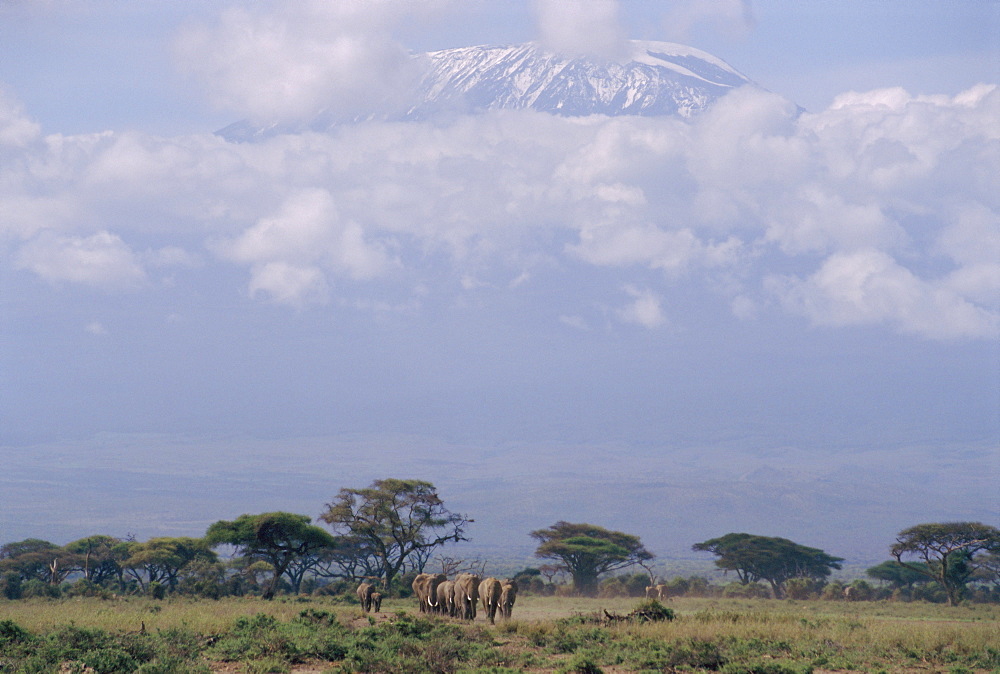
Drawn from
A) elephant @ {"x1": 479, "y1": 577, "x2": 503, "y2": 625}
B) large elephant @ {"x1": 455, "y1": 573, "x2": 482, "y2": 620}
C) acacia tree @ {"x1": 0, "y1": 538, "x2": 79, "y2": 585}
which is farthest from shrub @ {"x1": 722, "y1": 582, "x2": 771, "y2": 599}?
acacia tree @ {"x1": 0, "y1": 538, "x2": 79, "y2": 585}

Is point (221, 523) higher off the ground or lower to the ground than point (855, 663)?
higher

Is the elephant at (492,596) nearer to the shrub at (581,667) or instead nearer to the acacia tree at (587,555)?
the shrub at (581,667)

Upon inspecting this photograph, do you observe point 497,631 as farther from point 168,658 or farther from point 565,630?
point 168,658

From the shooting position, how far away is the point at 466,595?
30688 millimetres

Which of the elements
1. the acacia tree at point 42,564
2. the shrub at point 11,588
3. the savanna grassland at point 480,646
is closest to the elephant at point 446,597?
the savanna grassland at point 480,646

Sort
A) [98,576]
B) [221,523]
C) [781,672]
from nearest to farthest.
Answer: [781,672] → [221,523] → [98,576]

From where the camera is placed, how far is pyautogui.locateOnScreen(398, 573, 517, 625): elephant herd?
29641 mm

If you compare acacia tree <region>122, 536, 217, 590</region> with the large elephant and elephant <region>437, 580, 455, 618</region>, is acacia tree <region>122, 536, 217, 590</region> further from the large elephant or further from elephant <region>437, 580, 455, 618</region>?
the large elephant

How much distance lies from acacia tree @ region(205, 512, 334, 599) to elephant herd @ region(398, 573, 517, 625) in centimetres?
1622

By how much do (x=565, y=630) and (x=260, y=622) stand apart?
23.9ft

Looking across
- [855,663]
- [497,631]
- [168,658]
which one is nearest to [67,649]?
[168,658]

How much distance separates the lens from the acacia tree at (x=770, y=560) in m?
63.3

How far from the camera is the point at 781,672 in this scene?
66.2 ft

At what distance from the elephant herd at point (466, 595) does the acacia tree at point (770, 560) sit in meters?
34.1
